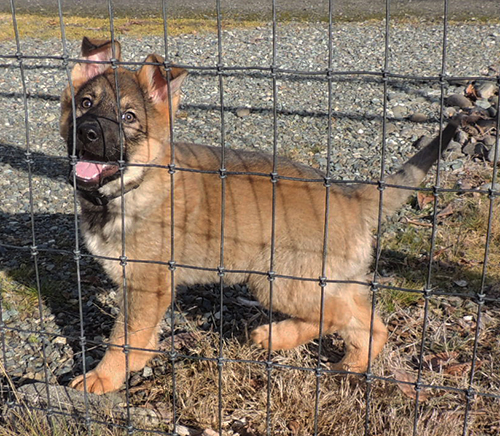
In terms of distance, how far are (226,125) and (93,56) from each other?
368 centimetres

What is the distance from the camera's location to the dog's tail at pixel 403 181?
11.2 feet

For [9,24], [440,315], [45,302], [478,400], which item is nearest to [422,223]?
[440,315]

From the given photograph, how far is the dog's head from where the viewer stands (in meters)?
3.47

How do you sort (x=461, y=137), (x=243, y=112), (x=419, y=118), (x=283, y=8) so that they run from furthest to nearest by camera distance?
1. (x=283, y=8)
2. (x=243, y=112)
3. (x=419, y=118)
4. (x=461, y=137)

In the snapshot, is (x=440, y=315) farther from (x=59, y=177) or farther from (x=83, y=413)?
(x=59, y=177)

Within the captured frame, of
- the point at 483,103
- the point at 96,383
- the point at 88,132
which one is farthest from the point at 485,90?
the point at 96,383

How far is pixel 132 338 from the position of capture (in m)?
3.79

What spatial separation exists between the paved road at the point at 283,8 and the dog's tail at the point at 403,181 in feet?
33.2

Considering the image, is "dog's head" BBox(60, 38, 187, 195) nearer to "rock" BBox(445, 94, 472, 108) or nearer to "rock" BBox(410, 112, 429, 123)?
"rock" BBox(410, 112, 429, 123)

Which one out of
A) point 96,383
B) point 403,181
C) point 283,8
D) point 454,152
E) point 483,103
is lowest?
point 96,383

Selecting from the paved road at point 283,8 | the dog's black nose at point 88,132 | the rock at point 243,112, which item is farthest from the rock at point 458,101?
the paved road at point 283,8

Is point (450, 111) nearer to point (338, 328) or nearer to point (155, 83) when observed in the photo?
point (338, 328)

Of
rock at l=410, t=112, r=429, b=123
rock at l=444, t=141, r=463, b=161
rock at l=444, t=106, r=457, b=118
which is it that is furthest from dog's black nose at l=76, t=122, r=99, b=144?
rock at l=444, t=106, r=457, b=118

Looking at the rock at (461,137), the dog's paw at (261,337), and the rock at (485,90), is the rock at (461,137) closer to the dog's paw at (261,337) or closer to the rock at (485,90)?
the rock at (485,90)
